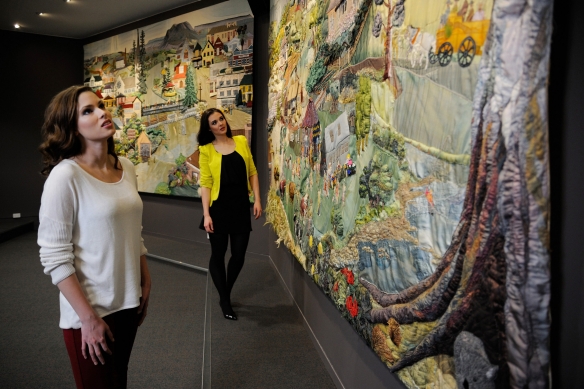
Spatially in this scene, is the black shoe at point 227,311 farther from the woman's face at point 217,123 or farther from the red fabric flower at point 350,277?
the red fabric flower at point 350,277

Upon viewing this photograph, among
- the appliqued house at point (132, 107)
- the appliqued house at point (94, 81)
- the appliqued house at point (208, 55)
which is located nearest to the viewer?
the appliqued house at point (208, 55)

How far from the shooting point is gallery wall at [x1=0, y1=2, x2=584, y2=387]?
0.83 m

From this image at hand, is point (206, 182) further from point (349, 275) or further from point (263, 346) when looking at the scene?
point (349, 275)

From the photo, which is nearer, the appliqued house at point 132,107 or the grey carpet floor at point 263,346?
the grey carpet floor at point 263,346

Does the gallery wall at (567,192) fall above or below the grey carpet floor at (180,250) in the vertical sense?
above

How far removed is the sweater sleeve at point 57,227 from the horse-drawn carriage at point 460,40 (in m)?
1.20

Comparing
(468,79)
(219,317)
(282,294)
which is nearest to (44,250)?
(468,79)

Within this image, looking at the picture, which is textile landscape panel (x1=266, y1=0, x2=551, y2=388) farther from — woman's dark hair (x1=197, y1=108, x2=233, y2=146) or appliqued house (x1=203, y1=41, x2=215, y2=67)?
appliqued house (x1=203, y1=41, x2=215, y2=67)

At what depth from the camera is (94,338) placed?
1.46 meters

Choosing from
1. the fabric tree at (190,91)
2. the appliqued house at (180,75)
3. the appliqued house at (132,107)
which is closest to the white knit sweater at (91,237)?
the fabric tree at (190,91)

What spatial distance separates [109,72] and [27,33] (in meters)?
1.65

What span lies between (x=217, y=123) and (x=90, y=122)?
192 cm

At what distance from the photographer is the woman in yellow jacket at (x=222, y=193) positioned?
3.45 m

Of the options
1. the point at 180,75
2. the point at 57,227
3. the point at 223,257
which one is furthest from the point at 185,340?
the point at 180,75
